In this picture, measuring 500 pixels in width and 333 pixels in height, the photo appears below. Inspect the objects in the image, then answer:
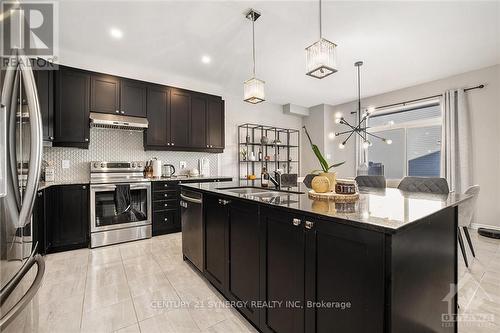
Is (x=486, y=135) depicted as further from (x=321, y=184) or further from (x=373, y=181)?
(x=321, y=184)

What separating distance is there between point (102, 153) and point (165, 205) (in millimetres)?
1358

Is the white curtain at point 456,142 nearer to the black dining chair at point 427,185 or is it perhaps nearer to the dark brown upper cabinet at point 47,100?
the black dining chair at point 427,185

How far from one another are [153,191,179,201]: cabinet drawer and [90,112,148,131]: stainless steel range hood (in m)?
1.14

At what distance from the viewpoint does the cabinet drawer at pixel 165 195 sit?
3625 mm

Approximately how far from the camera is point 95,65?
3.48 m

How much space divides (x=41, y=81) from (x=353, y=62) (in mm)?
4611

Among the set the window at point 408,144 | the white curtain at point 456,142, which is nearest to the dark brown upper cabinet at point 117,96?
the window at point 408,144

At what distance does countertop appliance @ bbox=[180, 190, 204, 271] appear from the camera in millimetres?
2215

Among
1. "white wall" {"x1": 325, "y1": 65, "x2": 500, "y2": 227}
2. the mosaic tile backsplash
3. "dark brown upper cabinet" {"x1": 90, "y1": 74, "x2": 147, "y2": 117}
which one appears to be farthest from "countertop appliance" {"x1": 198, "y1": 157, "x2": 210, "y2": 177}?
"white wall" {"x1": 325, "y1": 65, "x2": 500, "y2": 227}

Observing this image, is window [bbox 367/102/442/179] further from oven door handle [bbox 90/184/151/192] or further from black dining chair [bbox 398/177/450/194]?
oven door handle [bbox 90/184/151/192]

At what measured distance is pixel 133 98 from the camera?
147 inches

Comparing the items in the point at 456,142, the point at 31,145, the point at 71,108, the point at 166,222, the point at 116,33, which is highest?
the point at 116,33

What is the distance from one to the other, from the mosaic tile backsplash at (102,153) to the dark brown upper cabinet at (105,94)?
16.5 inches

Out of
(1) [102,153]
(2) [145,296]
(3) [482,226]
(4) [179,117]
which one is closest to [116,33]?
(4) [179,117]
